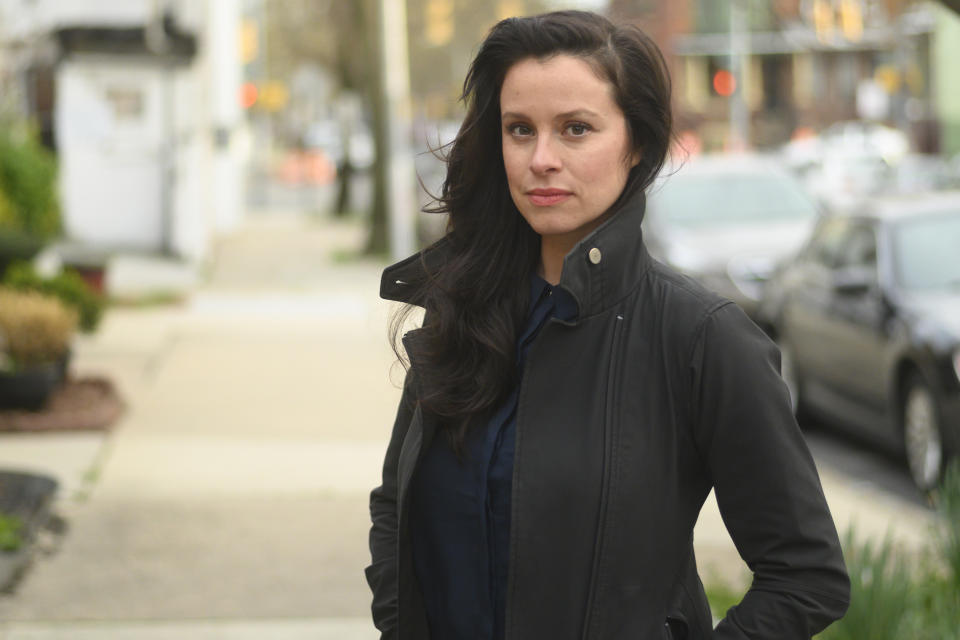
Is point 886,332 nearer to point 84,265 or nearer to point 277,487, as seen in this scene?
point 277,487

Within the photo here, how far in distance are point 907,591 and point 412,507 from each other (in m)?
2.27

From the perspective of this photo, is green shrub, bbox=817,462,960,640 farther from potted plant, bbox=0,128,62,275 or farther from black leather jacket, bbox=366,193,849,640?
potted plant, bbox=0,128,62,275

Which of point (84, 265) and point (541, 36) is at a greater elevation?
point (541, 36)

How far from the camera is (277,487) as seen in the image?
7895 millimetres

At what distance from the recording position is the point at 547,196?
91.3 inches

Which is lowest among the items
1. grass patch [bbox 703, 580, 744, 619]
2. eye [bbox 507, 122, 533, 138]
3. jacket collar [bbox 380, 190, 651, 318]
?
grass patch [bbox 703, 580, 744, 619]

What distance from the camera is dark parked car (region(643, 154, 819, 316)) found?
522 inches

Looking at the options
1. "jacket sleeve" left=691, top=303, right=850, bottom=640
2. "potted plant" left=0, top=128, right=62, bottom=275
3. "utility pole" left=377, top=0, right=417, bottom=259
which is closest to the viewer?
"jacket sleeve" left=691, top=303, right=850, bottom=640

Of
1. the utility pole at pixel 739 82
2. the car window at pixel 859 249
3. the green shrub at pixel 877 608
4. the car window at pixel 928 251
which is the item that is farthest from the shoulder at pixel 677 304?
the utility pole at pixel 739 82

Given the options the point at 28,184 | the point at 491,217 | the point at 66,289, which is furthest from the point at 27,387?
the point at 28,184

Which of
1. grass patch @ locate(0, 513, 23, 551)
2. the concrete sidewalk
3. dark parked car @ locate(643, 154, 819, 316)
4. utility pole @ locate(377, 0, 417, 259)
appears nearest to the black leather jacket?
the concrete sidewalk

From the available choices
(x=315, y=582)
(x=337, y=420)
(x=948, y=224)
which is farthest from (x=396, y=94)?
(x=315, y=582)

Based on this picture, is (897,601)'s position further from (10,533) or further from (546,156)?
(10,533)

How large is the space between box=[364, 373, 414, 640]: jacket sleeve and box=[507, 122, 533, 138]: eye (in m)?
0.47
